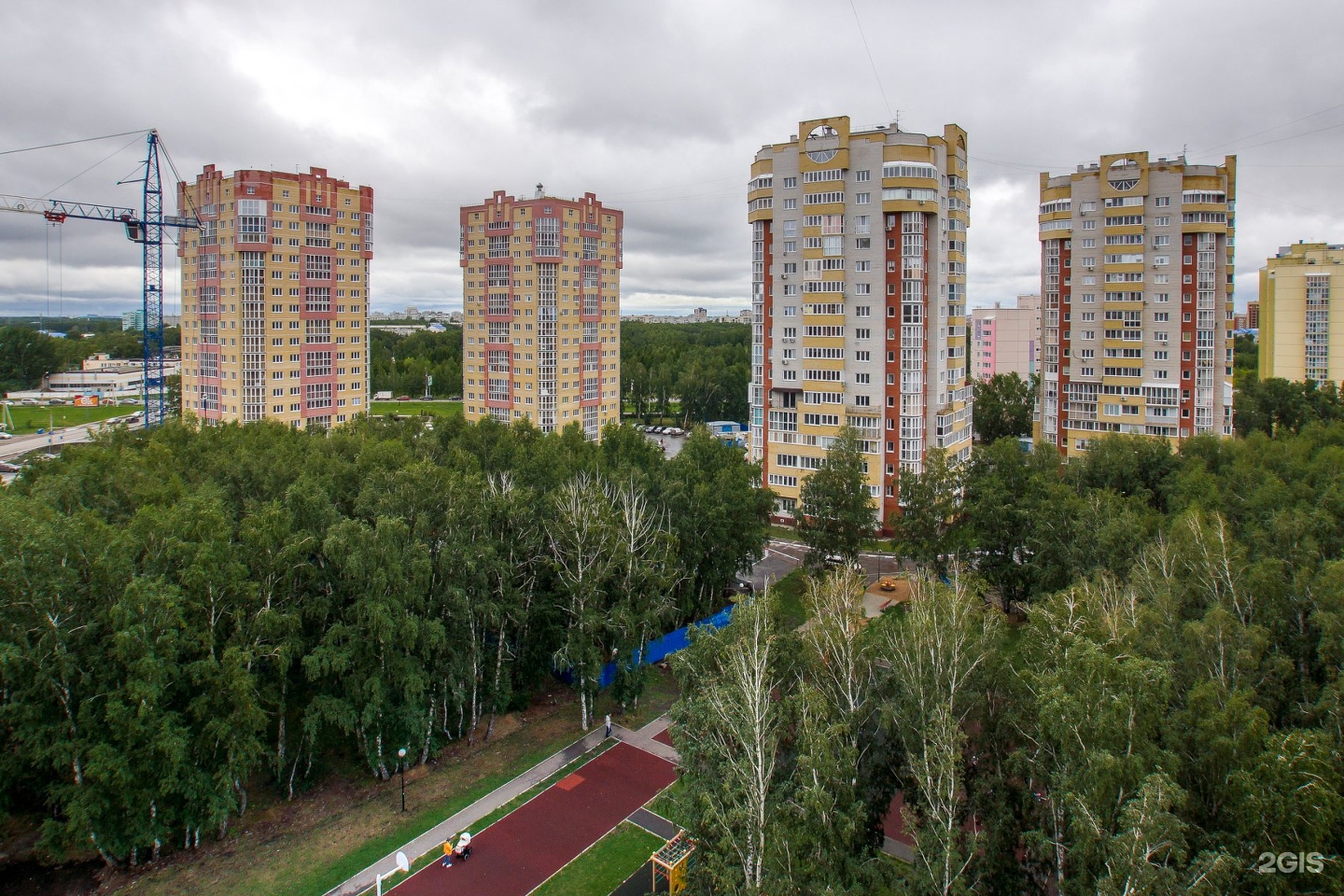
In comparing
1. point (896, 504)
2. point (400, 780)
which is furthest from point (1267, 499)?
point (400, 780)

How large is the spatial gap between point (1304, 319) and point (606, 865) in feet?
354

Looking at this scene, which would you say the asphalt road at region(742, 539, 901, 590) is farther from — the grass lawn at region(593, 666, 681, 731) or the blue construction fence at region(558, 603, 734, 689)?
the grass lawn at region(593, 666, 681, 731)

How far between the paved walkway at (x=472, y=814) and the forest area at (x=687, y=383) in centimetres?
7977

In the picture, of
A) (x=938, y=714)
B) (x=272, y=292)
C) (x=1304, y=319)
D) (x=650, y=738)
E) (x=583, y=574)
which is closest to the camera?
(x=938, y=714)

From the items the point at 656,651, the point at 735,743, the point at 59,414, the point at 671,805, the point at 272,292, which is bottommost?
the point at 656,651

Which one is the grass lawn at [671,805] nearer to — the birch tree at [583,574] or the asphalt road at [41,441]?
the birch tree at [583,574]

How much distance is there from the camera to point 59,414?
11488cm

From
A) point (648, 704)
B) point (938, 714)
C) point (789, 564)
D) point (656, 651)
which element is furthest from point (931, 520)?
point (938, 714)

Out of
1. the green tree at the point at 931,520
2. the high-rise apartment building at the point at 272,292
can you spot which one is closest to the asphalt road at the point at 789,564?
the green tree at the point at 931,520

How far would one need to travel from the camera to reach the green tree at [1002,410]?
8675 cm

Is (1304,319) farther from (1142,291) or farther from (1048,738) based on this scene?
(1048,738)

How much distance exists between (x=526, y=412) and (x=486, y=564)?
46.8m

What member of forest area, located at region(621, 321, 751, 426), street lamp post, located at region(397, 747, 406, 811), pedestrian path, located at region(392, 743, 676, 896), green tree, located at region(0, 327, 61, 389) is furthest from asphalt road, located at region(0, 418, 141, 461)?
pedestrian path, located at region(392, 743, 676, 896)

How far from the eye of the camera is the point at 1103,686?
16.0 m
